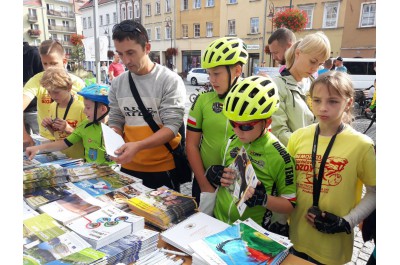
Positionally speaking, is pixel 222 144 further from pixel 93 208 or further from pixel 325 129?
pixel 93 208

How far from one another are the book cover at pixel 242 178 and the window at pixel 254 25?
27686 mm

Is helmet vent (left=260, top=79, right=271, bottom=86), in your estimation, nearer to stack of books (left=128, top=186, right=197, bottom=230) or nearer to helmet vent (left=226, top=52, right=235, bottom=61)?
→ helmet vent (left=226, top=52, right=235, bottom=61)

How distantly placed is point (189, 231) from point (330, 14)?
25.6m

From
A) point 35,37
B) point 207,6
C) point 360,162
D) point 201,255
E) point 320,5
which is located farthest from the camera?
point 35,37

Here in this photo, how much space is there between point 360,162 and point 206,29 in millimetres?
30830

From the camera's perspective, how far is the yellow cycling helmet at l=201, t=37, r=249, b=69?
6.51 feet

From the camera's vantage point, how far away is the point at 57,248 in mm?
1300

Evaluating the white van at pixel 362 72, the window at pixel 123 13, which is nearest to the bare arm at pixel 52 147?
the white van at pixel 362 72

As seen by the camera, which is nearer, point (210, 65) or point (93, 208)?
point (93, 208)

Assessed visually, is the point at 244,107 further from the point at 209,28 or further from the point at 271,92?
the point at 209,28

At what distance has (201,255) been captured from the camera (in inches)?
50.0

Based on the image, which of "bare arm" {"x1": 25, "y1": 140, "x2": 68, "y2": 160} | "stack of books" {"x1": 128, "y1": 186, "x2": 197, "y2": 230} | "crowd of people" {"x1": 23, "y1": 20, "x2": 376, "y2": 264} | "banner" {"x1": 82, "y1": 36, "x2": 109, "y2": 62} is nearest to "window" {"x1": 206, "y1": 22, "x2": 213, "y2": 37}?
"banner" {"x1": 82, "y1": 36, "x2": 109, "y2": 62}

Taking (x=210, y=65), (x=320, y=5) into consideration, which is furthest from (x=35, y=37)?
(x=210, y=65)

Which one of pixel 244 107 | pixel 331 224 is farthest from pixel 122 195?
pixel 331 224
